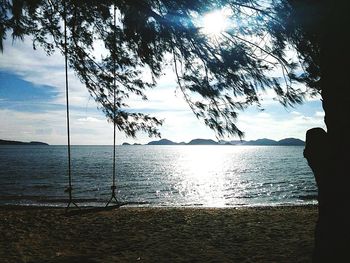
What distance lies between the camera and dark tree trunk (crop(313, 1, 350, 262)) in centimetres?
307

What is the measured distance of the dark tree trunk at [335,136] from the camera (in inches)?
121

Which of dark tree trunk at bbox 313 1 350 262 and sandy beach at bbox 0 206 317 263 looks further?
sandy beach at bbox 0 206 317 263

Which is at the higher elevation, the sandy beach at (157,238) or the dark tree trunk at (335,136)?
the dark tree trunk at (335,136)

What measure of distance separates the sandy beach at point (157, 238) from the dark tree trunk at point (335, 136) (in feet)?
9.35

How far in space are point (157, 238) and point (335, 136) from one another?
5.53 metres

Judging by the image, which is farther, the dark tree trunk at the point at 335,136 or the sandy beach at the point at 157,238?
the sandy beach at the point at 157,238

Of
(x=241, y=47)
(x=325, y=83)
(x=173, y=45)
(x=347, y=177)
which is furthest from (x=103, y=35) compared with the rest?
(x=347, y=177)

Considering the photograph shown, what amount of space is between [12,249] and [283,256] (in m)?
5.33

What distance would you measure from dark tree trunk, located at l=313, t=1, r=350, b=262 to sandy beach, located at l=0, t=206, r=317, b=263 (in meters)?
2.85

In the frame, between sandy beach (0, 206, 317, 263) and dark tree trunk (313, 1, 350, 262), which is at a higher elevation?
dark tree trunk (313, 1, 350, 262)

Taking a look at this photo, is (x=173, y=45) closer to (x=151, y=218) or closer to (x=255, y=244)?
(x=255, y=244)

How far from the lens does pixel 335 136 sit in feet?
10.3

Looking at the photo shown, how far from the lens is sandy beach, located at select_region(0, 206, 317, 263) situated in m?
6.16

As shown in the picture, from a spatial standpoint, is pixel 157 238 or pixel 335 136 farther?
pixel 157 238
